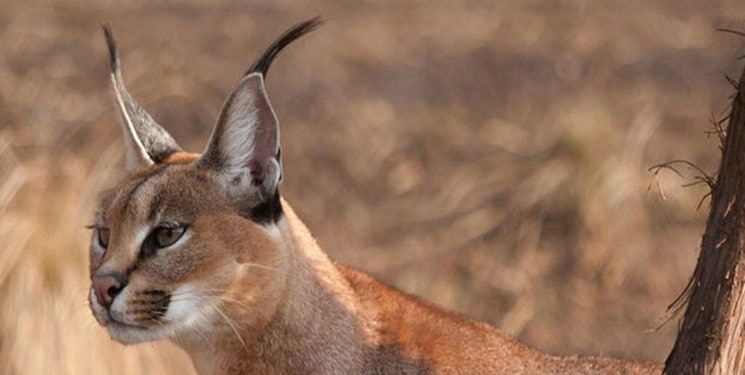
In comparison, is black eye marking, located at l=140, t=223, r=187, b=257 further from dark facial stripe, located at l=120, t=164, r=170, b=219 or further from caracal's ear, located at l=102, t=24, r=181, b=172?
caracal's ear, located at l=102, t=24, r=181, b=172

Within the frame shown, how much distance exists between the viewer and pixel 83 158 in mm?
12383

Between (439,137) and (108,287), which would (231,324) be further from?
(439,137)

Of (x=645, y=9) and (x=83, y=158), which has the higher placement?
(x=645, y=9)

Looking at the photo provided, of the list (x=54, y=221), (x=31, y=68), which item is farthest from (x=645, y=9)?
(x=54, y=221)

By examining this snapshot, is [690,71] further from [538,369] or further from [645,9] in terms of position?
[538,369]

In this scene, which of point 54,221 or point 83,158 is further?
point 83,158

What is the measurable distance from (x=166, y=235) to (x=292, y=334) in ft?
1.89

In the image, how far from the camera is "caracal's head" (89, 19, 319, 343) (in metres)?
7.02

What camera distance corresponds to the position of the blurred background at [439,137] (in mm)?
11922

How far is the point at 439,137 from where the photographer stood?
46.8ft

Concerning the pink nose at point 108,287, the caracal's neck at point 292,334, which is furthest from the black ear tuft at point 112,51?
the pink nose at point 108,287

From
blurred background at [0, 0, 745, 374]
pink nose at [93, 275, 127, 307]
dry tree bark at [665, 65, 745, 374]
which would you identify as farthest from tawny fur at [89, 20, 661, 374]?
blurred background at [0, 0, 745, 374]

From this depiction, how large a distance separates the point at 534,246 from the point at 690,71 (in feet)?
8.33

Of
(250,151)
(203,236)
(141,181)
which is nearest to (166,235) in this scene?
(203,236)
